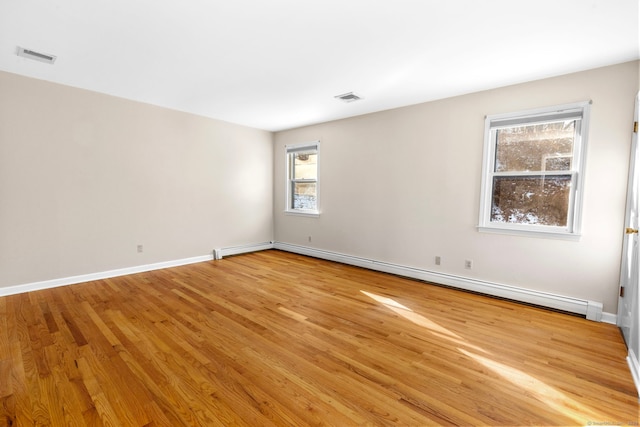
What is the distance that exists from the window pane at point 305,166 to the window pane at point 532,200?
121 inches

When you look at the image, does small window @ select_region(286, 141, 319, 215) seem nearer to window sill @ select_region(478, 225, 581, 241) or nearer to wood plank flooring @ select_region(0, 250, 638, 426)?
wood plank flooring @ select_region(0, 250, 638, 426)

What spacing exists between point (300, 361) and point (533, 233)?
2904 millimetres

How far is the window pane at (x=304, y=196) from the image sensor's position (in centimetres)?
557

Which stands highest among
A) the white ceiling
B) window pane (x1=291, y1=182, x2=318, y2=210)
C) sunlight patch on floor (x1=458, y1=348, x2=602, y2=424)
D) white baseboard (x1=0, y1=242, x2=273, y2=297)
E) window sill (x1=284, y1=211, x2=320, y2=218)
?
the white ceiling

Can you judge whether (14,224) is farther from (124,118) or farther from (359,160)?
(359,160)

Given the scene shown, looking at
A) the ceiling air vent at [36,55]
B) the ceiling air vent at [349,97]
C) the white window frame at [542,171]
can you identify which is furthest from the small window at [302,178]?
the ceiling air vent at [36,55]

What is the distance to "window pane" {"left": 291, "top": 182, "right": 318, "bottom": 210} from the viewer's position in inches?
219

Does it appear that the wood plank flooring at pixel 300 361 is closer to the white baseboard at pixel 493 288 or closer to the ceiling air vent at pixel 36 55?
the white baseboard at pixel 493 288

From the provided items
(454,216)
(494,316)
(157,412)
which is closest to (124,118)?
(157,412)

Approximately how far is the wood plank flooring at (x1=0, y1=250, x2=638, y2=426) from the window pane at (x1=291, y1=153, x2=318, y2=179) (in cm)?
277

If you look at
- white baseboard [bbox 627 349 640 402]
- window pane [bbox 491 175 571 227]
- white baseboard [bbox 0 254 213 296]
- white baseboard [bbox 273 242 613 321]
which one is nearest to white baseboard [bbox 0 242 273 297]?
white baseboard [bbox 0 254 213 296]

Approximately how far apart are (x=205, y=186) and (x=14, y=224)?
237 centimetres

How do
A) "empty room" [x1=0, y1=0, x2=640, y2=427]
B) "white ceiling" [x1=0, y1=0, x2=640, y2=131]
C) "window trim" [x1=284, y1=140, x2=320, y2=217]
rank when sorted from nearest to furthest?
"empty room" [x1=0, y1=0, x2=640, y2=427] < "white ceiling" [x1=0, y1=0, x2=640, y2=131] < "window trim" [x1=284, y1=140, x2=320, y2=217]

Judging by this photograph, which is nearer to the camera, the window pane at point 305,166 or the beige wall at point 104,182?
the beige wall at point 104,182
